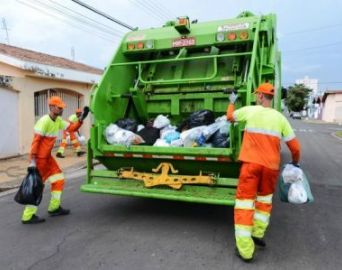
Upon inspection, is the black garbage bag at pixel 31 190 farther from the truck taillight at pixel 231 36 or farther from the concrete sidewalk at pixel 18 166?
the truck taillight at pixel 231 36

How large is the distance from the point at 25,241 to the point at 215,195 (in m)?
1.95

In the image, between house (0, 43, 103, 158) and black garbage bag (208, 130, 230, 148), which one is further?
house (0, 43, 103, 158)

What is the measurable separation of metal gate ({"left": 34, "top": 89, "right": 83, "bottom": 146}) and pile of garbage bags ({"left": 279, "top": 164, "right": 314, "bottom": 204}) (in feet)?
30.3

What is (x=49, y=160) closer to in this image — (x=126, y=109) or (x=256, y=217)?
(x=126, y=109)

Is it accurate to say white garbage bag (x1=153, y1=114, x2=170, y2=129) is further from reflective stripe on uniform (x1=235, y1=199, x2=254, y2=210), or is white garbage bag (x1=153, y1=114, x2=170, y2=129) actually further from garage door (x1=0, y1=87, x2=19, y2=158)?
garage door (x1=0, y1=87, x2=19, y2=158)

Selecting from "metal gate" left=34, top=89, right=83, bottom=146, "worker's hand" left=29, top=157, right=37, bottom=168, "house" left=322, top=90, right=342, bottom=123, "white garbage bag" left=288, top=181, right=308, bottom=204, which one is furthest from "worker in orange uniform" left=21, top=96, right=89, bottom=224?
"house" left=322, top=90, right=342, bottom=123

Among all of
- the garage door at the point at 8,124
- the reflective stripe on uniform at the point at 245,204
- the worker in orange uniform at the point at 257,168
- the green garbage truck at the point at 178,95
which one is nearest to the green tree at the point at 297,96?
the garage door at the point at 8,124

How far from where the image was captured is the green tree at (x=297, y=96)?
63.5 metres

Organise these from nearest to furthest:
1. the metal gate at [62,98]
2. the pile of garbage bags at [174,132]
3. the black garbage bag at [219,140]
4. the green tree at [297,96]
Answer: the black garbage bag at [219,140] < the pile of garbage bags at [174,132] < the metal gate at [62,98] < the green tree at [297,96]

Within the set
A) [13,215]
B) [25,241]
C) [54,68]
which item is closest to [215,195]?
[25,241]

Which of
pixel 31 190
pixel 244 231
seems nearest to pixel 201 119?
pixel 244 231

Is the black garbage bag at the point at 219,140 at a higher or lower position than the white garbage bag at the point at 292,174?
higher

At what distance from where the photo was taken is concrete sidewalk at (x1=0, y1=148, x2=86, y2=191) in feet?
24.3

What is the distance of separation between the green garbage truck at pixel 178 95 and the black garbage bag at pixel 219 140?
9cm
